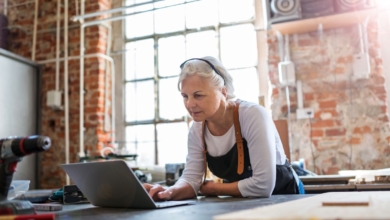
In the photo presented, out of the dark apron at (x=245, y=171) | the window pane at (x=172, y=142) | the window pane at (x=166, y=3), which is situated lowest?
the dark apron at (x=245, y=171)

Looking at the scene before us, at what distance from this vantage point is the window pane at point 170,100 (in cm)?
417

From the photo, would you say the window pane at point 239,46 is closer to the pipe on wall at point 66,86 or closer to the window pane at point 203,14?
the window pane at point 203,14

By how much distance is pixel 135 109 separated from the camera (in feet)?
14.2

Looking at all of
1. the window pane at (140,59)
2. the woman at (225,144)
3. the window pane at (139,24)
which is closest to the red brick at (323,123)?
the woman at (225,144)

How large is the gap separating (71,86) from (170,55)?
108cm

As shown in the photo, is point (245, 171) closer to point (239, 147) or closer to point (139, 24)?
point (239, 147)

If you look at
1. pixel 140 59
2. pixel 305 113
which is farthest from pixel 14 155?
pixel 140 59

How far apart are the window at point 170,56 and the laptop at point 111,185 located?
8.14 ft

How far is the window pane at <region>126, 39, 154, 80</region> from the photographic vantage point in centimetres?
435

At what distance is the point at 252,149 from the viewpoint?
1.75 m

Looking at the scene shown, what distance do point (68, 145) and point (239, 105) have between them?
9.06ft

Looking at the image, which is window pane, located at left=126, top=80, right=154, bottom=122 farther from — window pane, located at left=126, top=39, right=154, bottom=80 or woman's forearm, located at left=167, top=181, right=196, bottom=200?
woman's forearm, located at left=167, top=181, right=196, bottom=200

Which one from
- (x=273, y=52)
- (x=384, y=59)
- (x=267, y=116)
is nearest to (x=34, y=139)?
(x=267, y=116)

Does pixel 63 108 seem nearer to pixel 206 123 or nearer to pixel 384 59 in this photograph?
pixel 206 123
